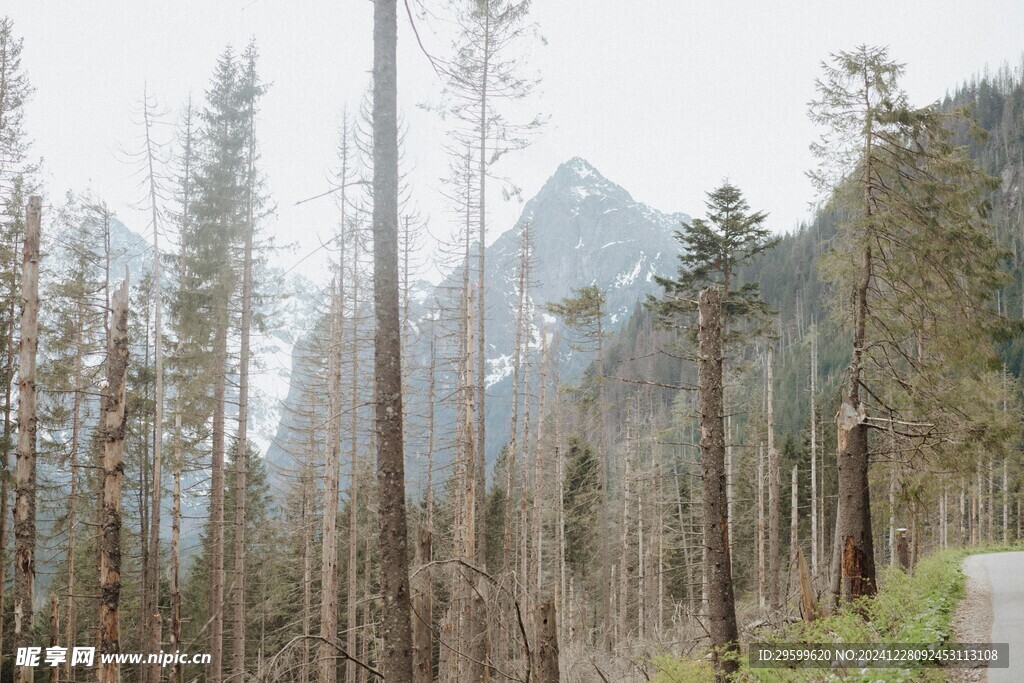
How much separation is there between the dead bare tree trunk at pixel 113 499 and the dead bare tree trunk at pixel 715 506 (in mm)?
7235

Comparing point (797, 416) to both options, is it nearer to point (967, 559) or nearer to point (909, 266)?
point (967, 559)

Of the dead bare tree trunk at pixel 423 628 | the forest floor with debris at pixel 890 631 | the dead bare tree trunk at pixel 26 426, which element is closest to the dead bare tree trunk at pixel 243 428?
the dead bare tree trunk at pixel 26 426

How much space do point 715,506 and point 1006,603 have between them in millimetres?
7467

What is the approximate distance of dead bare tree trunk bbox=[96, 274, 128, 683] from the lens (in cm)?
760

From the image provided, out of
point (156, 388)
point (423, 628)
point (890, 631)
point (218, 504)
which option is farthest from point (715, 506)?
point (156, 388)

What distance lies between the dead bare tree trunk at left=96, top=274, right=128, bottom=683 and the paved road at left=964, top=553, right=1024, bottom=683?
9.95m

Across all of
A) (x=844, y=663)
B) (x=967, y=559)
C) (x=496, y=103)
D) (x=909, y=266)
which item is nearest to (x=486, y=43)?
(x=496, y=103)

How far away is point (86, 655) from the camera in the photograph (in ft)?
52.1

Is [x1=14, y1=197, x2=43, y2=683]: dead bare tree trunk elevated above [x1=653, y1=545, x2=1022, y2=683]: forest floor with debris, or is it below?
above

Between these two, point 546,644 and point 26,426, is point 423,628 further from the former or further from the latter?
point 26,426

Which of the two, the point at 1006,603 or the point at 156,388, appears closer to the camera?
the point at 1006,603

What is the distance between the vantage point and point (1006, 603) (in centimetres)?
1049

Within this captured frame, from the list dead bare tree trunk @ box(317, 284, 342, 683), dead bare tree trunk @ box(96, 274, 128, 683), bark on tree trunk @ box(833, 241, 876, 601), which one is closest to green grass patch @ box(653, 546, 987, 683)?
bark on tree trunk @ box(833, 241, 876, 601)

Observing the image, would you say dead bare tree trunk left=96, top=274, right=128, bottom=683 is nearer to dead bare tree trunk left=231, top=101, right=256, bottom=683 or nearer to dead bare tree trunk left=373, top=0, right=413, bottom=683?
dead bare tree trunk left=373, top=0, right=413, bottom=683
